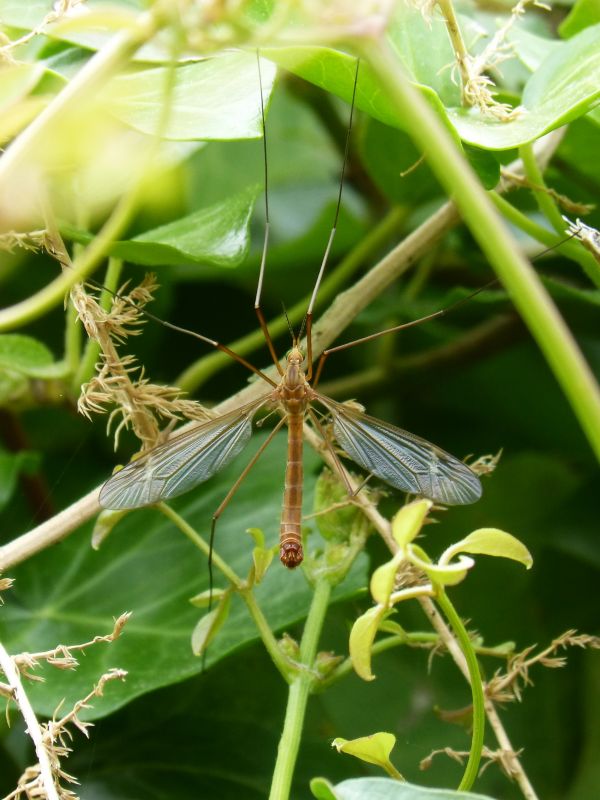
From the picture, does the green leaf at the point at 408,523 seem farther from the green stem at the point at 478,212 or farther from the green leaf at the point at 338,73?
the green leaf at the point at 338,73

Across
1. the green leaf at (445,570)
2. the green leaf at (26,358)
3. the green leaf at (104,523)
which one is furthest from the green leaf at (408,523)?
the green leaf at (26,358)

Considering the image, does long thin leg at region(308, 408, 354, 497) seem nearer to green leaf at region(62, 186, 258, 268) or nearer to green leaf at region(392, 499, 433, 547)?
green leaf at region(62, 186, 258, 268)

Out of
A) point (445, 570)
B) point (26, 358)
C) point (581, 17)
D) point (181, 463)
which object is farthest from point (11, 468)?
point (581, 17)

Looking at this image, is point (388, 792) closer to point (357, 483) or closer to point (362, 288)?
point (357, 483)

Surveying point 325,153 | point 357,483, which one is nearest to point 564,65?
Result: point 357,483

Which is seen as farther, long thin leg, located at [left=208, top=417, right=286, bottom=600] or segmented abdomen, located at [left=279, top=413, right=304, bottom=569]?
long thin leg, located at [left=208, top=417, right=286, bottom=600]

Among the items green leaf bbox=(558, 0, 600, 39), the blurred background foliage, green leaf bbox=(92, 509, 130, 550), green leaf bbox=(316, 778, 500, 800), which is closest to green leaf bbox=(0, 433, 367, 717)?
the blurred background foliage

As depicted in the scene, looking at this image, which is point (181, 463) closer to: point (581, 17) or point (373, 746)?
point (373, 746)
